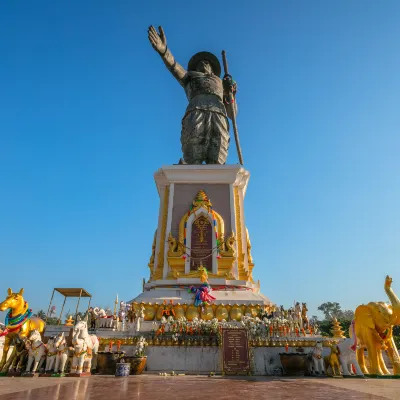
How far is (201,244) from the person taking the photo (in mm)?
14609

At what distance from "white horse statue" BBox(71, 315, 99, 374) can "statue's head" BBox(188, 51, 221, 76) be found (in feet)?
54.8

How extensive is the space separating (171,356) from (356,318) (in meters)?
5.25

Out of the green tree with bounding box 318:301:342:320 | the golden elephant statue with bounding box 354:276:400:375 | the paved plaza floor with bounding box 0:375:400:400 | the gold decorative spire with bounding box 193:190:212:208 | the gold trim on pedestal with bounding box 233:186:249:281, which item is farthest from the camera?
the green tree with bounding box 318:301:342:320

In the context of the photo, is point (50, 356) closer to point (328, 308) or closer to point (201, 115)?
point (201, 115)

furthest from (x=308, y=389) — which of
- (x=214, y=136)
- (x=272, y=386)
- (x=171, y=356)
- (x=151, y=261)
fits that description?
(x=214, y=136)

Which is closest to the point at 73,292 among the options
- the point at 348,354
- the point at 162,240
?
the point at 162,240

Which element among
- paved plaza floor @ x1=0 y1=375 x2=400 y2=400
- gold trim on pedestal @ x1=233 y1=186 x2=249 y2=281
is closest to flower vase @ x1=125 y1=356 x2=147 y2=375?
paved plaza floor @ x1=0 y1=375 x2=400 y2=400

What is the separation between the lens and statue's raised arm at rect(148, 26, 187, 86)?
1772 centimetres

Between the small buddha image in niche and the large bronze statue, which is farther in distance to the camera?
the large bronze statue

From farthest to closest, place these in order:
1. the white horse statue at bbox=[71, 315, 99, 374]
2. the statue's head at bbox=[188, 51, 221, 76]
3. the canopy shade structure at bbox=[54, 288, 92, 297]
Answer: the statue's head at bbox=[188, 51, 221, 76], the canopy shade structure at bbox=[54, 288, 92, 297], the white horse statue at bbox=[71, 315, 99, 374]

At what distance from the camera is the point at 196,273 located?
1366 centimetres

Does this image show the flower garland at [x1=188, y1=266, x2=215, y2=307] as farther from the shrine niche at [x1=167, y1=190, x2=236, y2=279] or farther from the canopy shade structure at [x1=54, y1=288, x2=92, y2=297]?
the canopy shade structure at [x1=54, y1=288, x2=92, y2=297]

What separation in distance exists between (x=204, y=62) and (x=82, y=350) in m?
17.6

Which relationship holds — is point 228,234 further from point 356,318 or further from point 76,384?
point 76,384
